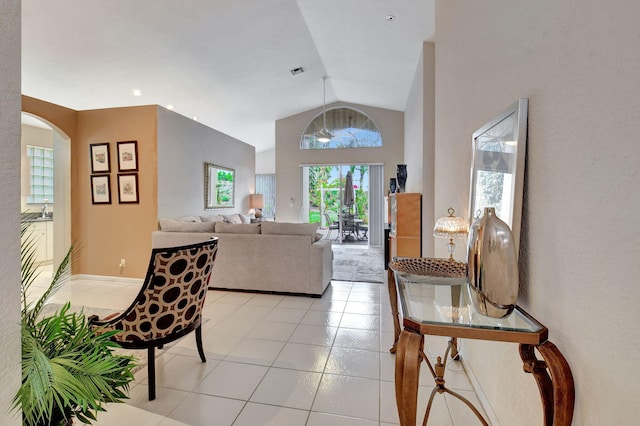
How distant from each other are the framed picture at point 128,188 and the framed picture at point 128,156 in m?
0.10

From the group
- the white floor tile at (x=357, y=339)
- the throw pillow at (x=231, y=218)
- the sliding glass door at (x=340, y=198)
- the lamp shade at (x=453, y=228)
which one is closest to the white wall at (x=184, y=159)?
the throw pillow at (x=231, y=218)

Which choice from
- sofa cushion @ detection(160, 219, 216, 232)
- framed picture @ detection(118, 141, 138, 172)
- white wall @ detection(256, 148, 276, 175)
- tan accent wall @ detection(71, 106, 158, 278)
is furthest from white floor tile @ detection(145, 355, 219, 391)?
white wall @ detection(256, 148, 276, 175)

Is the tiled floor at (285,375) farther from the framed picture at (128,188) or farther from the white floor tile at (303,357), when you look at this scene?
the framed picture at (128,188)

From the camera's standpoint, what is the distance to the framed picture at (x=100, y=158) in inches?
168

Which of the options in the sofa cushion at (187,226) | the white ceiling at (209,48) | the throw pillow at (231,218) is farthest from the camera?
the throw pillow at (231,218)

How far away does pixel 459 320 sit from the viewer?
1.08 m

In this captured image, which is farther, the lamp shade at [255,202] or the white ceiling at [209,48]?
the lamp shade at [255,202]

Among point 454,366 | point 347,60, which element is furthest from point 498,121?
point 347,60

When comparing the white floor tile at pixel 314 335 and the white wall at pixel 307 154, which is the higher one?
the white wall at pixel 307 154

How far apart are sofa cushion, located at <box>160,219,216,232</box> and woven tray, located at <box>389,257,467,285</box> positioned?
2888mm

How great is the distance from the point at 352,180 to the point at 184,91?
443 centimetres

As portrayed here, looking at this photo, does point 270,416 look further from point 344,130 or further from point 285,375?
point 344,130

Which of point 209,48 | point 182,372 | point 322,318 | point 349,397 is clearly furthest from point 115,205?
point 349,397

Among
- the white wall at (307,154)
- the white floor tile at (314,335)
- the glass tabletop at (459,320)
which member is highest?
the white wall at (307,154)
